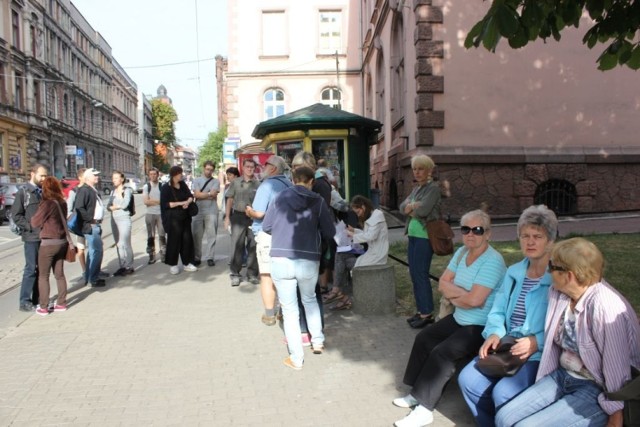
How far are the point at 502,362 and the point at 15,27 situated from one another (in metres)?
45.1

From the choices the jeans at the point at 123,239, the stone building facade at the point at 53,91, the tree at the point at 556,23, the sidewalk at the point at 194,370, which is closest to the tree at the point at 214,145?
the stone building facade at the point at 53,91

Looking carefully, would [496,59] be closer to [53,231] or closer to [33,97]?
[53,231]

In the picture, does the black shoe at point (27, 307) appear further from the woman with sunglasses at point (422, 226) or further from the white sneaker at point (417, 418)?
the white sneaker at point (417, 418)

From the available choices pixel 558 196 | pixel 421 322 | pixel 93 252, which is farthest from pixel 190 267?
pixel 558 196

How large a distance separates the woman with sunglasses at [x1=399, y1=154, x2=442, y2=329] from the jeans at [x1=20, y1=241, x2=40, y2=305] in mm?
4348

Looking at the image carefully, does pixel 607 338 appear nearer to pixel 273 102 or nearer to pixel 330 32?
pixel 273 102

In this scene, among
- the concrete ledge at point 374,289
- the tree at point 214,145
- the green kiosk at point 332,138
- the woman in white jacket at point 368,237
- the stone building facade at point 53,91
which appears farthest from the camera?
the tree at point 214,145

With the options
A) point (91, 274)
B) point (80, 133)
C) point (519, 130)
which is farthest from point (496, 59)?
point (80, 133)

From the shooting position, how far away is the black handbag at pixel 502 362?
3.24m

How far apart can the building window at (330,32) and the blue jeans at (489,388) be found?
25.9m

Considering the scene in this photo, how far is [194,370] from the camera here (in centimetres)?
458

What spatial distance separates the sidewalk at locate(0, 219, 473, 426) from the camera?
3.76 meters

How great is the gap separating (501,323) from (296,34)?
2566cm

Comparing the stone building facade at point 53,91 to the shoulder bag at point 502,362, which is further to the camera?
the stone building facade at point 53,91
